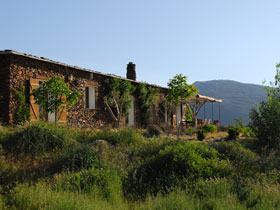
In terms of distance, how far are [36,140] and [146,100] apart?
32.8 feet

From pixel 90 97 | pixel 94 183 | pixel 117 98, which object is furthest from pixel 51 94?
pixel 94 183

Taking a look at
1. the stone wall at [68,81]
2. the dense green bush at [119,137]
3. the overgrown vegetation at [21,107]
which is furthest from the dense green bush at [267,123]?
the overgrown vegetation at [21,107]

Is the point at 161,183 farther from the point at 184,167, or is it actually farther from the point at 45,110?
the point at 45,110

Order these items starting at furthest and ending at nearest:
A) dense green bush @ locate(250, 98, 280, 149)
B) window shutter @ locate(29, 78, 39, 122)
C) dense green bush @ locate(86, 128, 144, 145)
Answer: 1. window shutter @ locate(29, 78, 39, 122)
2. dense green bush @ locate(250, 98, 280, 149)
3. dense green bush @ locate(86, 128, 144, 145)

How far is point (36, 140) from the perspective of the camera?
7.38 metres

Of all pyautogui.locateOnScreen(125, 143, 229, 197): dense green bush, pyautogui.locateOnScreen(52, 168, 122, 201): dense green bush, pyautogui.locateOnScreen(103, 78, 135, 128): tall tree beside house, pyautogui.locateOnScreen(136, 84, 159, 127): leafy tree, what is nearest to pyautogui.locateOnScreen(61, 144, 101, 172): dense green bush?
pyautogui.locateOnScreen(52, 168, 122, 201): dense green bush

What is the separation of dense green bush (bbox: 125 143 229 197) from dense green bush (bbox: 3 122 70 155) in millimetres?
2713

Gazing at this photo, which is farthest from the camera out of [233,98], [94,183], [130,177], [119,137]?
[233,98]

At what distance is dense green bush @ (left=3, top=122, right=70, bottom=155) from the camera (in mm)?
7198

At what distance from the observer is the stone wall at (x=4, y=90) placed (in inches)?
389

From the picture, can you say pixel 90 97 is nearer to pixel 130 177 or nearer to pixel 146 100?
pixel 146 100

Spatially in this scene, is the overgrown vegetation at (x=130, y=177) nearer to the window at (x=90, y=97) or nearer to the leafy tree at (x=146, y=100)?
the window at (x=90, y=97)

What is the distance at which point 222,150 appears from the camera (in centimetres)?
659

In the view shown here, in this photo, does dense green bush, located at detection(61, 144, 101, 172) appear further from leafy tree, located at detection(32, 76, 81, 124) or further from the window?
the window
